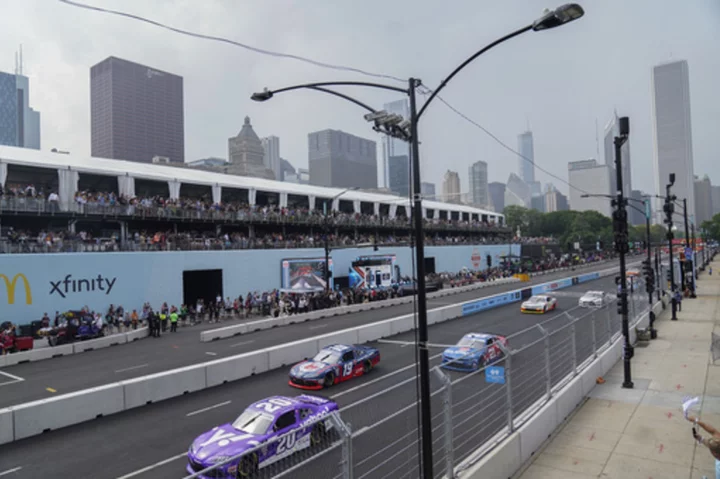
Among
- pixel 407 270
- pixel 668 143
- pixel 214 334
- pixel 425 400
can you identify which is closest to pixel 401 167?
pixel 425 400

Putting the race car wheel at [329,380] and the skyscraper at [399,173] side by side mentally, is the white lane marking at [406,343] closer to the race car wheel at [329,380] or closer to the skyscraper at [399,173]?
the race car wheel at [329,380]

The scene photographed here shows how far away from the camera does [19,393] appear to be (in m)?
15.4

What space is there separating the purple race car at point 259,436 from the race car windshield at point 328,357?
4.67 metres

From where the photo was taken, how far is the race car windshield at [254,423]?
9.52 meters

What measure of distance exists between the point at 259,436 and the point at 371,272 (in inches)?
1438

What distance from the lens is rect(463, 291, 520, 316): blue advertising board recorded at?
109ft

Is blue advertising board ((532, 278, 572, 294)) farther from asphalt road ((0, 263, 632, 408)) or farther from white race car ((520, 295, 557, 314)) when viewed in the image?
asphalt road ((0, 263, 632, 408))

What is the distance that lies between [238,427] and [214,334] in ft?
52.9

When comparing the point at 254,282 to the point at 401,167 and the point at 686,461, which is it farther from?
the point at 686,461

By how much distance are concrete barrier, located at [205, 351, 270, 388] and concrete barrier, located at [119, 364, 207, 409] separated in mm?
295

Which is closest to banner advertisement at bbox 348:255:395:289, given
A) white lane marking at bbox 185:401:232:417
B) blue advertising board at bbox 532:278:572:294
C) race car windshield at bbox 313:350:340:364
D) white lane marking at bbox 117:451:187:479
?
blue advertising board at bbox 532:278:572:294

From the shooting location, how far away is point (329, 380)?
15.1 metres

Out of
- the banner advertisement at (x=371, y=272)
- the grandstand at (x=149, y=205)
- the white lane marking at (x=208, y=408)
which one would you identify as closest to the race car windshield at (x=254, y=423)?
the white lane marking at (x=208, y=408)

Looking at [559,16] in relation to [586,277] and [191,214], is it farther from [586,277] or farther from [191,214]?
[586,277]
